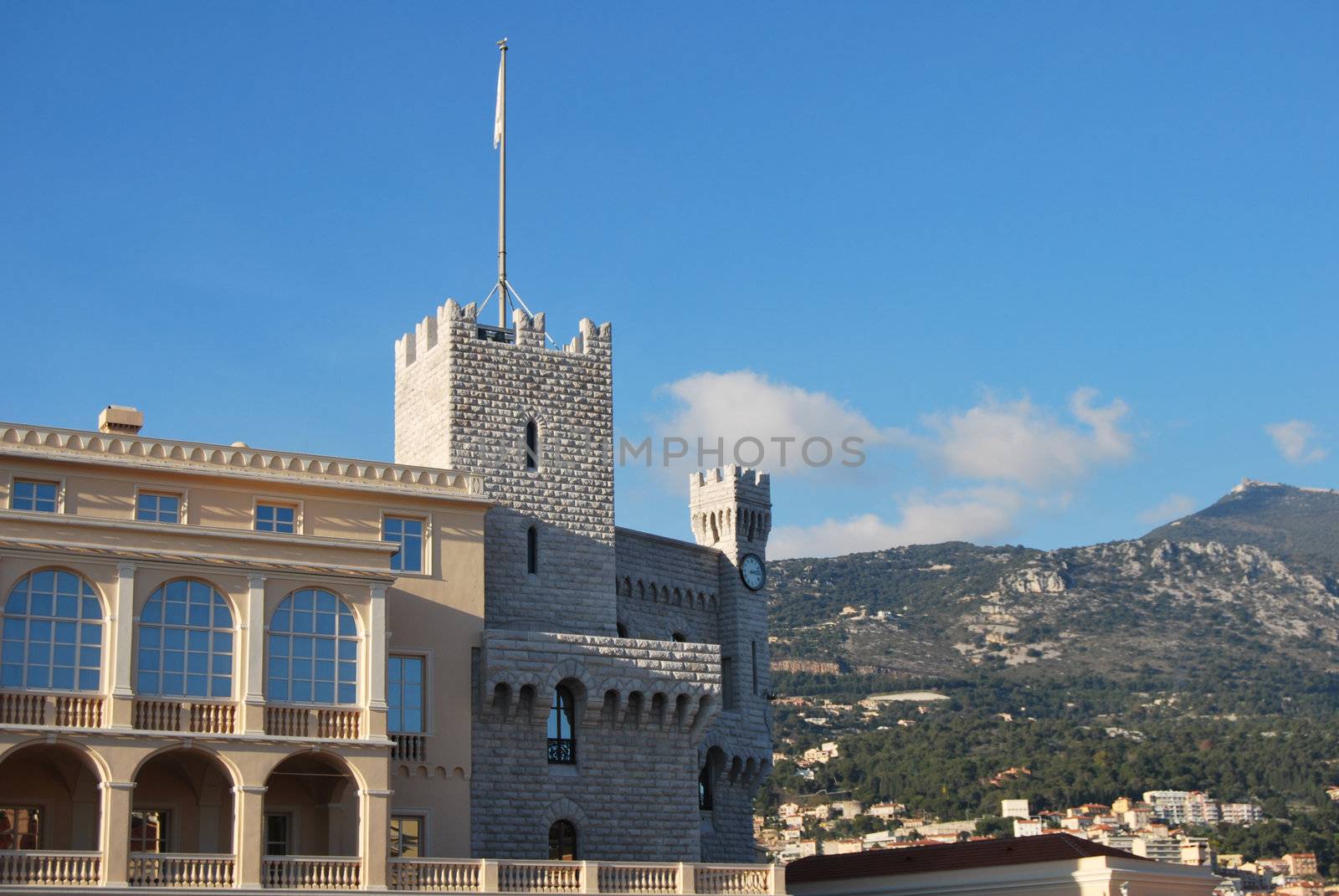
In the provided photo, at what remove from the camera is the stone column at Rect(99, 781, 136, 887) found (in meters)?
34.0

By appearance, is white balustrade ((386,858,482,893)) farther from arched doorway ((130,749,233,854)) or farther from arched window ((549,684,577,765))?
arched window ((549,684,577,765))

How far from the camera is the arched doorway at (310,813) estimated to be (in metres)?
38.6

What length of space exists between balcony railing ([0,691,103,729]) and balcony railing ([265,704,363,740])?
3.35 meters

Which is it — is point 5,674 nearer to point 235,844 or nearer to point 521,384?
point 235,844

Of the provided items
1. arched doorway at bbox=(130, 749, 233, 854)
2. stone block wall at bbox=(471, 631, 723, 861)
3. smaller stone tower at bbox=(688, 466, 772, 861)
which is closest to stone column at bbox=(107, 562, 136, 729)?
arched doorway at bbox=(130, 749, 233, 854)

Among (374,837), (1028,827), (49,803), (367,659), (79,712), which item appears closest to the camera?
(79,712)

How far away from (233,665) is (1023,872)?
20.5m

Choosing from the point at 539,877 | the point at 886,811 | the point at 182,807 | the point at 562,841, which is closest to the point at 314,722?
the point at 182,807

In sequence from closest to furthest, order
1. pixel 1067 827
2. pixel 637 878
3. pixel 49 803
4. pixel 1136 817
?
pixel 49 803 → pixel 637 878 → pixel 1067 827 → pixel 1136 817

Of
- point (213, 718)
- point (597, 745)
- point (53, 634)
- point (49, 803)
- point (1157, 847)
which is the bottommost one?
point (1157, 847)

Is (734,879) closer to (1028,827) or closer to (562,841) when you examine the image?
(562,841)

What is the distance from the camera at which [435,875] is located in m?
37.4

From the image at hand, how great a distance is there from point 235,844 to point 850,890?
1975cm

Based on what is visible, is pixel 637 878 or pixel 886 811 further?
pixel 886 811
